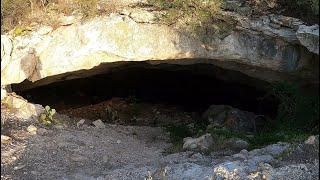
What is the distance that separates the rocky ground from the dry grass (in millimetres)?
1229

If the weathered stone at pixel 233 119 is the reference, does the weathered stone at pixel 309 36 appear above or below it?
above

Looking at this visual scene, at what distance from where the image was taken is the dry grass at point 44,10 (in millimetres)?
5895

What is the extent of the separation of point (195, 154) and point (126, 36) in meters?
2.12

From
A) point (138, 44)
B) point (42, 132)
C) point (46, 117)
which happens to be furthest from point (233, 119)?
point (42, 132)

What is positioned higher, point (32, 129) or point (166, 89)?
point (32, 129)

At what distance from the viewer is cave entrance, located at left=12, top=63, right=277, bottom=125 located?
9.28 m

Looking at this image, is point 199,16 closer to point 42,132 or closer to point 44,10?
point 44,10

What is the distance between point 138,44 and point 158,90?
457cm

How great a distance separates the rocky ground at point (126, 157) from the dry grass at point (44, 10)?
1.23 metres

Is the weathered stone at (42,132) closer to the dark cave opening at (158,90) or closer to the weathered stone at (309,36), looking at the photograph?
the dark cave opening at (158,90)

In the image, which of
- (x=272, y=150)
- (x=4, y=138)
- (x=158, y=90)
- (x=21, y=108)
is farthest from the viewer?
(x=158, y=90)

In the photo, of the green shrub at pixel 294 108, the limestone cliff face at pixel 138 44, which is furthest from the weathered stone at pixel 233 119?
the limestone cliff face at pixel 138 44

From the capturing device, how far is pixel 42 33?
239 inches

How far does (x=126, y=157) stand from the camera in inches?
217
